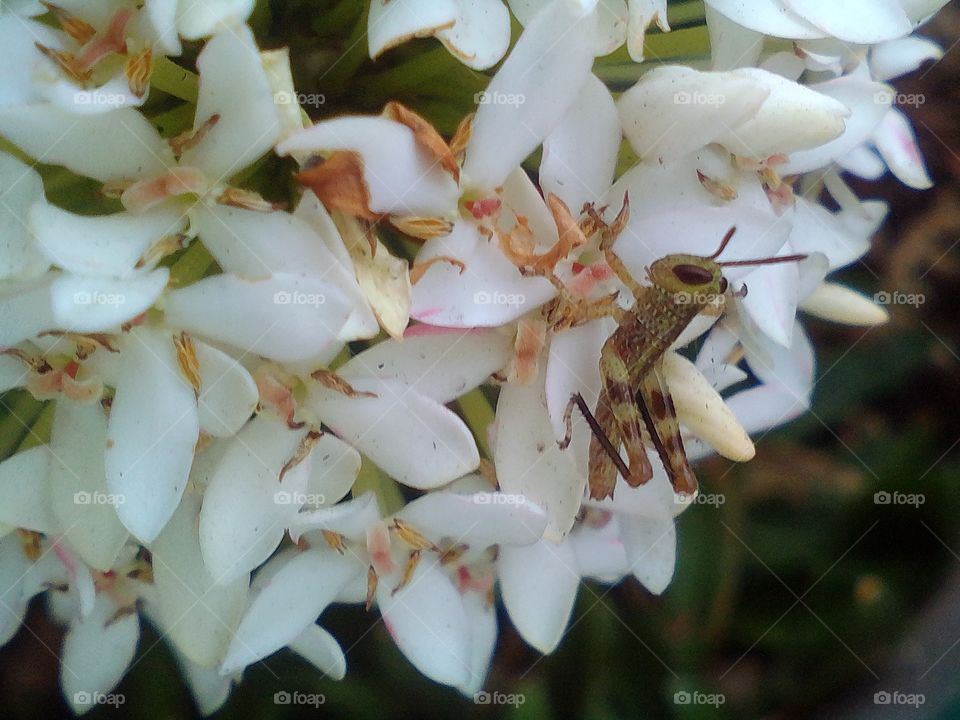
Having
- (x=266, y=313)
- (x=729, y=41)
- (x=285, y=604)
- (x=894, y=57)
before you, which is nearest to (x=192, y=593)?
(x=285, y=604)

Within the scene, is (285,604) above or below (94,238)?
below

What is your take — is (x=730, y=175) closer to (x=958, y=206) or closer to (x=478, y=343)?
(x=478, y=343)

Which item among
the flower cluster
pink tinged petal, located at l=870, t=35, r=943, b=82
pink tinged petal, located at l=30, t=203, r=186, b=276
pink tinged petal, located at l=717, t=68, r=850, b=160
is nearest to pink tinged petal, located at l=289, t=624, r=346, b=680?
the flower cluster

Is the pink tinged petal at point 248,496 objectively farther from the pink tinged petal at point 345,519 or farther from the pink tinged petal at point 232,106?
the pink tinged petal at point 232,106

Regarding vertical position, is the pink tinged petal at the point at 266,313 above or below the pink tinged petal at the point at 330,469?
above

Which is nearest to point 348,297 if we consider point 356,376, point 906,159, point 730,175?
point 356,376

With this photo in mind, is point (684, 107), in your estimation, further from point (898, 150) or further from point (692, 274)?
point (898, 150)

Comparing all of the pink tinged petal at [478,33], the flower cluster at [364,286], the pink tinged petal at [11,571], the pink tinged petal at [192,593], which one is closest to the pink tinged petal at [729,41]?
the flower cluster at [364,286]
